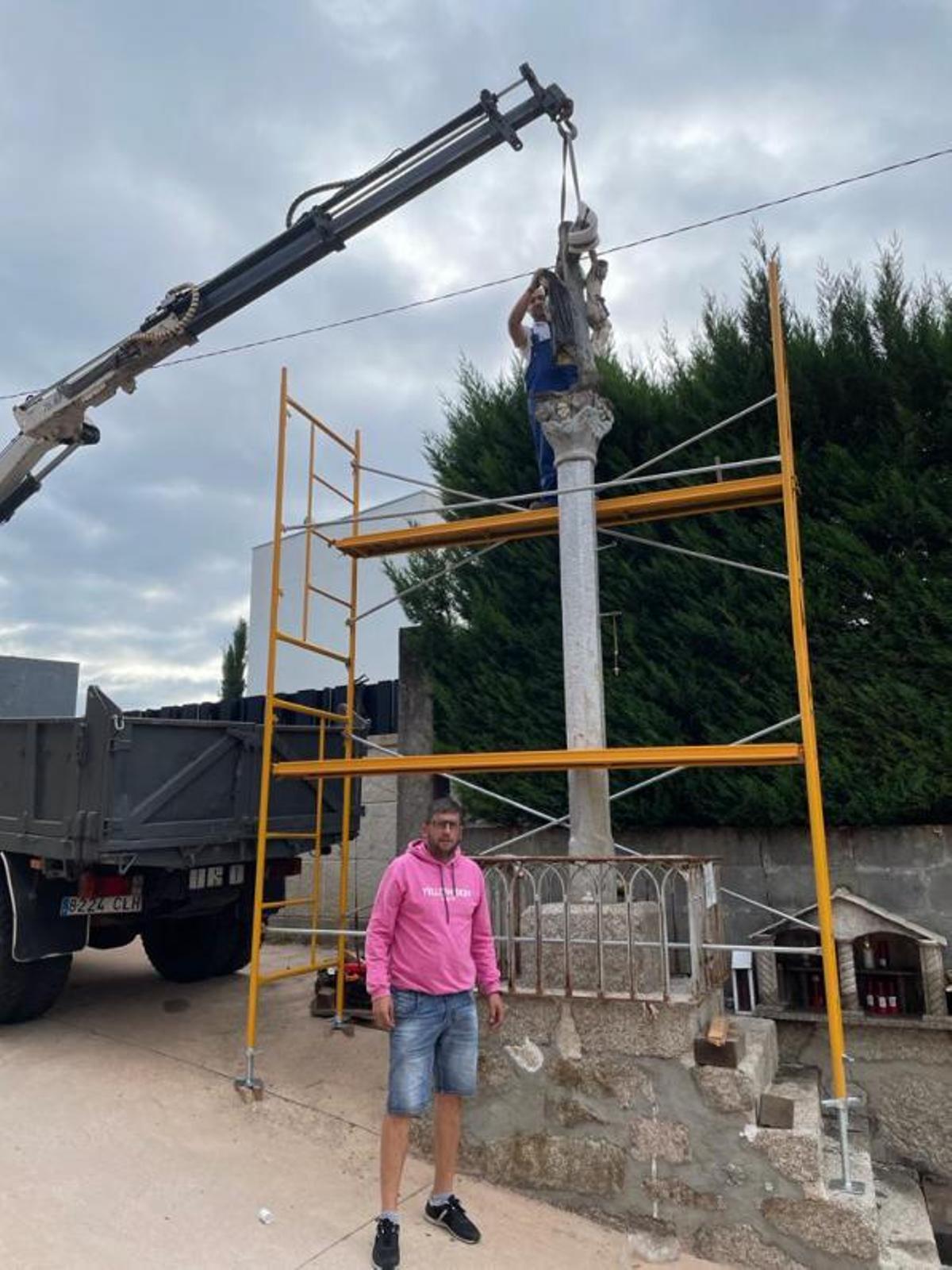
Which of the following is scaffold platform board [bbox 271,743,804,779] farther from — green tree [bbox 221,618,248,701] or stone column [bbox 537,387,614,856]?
green tree [bbox 221,618,248,701]

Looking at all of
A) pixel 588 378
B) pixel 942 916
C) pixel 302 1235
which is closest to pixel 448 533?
pixel 588 378

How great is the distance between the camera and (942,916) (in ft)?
16.2

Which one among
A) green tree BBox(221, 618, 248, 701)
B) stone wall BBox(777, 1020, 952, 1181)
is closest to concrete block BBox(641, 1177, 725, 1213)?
stone wall BBox(777, 1020, 952, 1181)

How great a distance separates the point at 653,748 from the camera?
415cm

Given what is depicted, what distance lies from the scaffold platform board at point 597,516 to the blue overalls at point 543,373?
31 centimetres

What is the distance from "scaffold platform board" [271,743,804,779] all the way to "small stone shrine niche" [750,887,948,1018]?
1.52 meters

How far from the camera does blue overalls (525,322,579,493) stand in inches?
182

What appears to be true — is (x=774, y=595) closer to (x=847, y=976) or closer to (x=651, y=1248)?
(x=847, y=976)

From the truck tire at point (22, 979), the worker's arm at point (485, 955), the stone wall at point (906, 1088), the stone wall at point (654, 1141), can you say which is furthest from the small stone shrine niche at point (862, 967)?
the truck tire at point (22, 979)

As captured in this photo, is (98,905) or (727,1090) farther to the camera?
(98,905)

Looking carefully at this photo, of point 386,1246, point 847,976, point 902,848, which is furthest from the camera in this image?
point 902,848

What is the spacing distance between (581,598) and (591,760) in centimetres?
104

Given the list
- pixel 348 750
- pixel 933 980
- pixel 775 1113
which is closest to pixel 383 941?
pixel 775 1113

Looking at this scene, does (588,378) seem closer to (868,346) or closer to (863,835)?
(868,346)
